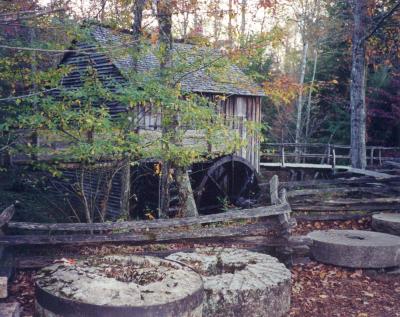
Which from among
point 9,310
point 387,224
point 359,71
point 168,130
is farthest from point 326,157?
point 9,310

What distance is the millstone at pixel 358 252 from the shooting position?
6609mm

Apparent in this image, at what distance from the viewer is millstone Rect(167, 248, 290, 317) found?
15.1ft

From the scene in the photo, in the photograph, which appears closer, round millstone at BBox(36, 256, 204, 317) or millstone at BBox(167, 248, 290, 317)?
round millstone at BBox(36, 256, 204, 317)

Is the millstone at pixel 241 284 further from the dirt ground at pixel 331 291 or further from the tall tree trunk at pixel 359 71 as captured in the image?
the tall tree trunk at pixel 359 71

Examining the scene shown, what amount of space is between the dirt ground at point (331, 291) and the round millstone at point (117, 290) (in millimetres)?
1178

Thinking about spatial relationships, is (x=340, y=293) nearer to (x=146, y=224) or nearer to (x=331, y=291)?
(x=331, y=291)

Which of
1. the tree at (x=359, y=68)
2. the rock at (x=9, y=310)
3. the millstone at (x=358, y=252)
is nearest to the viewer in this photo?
the rock at (x=9, y=310)

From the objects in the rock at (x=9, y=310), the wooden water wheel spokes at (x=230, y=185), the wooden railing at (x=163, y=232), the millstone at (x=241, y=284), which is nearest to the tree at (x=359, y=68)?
the wooden water wheel spokes at (x=230, y=185)

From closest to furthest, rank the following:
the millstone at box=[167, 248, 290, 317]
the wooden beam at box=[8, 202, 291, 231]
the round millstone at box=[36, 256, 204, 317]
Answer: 1. the round millstone at box=[36, 256, 204, 317]
2. the millstone at box=[167, 248, 290, 317]
3. the wooden beam at box=[8, 202, 291, 231]

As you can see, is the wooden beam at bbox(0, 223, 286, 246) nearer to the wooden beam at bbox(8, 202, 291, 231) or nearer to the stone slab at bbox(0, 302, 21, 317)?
the wooden beam at bbox(8, 202, 291, 231)

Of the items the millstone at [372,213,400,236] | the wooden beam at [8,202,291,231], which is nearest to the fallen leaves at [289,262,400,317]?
the wooden beam at [8,202,291,231]

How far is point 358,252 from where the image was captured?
260 inches

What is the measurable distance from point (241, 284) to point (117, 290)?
163 centimetres

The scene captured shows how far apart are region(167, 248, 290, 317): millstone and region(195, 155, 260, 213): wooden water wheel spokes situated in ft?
32.5
